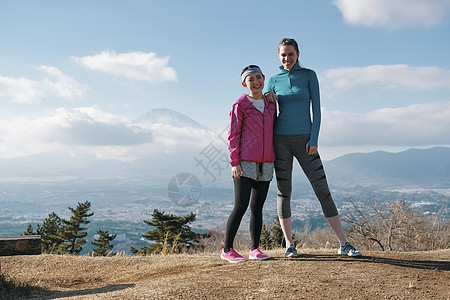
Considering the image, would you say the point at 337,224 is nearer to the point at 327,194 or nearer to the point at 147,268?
the point at 327,194

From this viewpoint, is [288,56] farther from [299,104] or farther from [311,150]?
[311,150]

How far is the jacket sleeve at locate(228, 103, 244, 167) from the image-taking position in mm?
4148

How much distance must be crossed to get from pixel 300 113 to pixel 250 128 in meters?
0.62

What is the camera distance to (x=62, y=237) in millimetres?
26641

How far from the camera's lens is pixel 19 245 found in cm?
431

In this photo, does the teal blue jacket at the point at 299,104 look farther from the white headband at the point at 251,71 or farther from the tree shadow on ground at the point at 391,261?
the tree shadow on ground at the point at 391,261

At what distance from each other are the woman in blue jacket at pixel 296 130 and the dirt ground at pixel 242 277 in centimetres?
61

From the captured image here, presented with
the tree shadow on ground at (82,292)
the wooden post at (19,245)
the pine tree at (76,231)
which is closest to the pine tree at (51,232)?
the pine tree at (76,231)

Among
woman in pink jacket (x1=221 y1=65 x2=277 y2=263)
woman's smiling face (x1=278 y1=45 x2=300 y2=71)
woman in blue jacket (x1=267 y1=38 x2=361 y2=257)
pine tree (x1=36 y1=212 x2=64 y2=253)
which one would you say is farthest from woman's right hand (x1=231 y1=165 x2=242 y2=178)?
pine tree (x1=36 y1=212 x2=64 y2=253)

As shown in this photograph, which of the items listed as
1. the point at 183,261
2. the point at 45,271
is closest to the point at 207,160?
Result: the point at 183,261

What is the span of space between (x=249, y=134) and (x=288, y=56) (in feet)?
3.54

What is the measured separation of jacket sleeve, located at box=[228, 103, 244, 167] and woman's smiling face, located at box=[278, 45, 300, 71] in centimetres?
83

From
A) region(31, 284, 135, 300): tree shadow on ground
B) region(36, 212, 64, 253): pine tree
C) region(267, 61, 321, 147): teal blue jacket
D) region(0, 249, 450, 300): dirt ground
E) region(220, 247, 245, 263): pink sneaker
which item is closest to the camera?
region(0, 249, 450, 300): dirt ground

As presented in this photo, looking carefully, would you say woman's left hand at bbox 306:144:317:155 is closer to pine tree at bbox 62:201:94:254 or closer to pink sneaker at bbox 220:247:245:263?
pink sneaker at bbox 220:247:245:263
